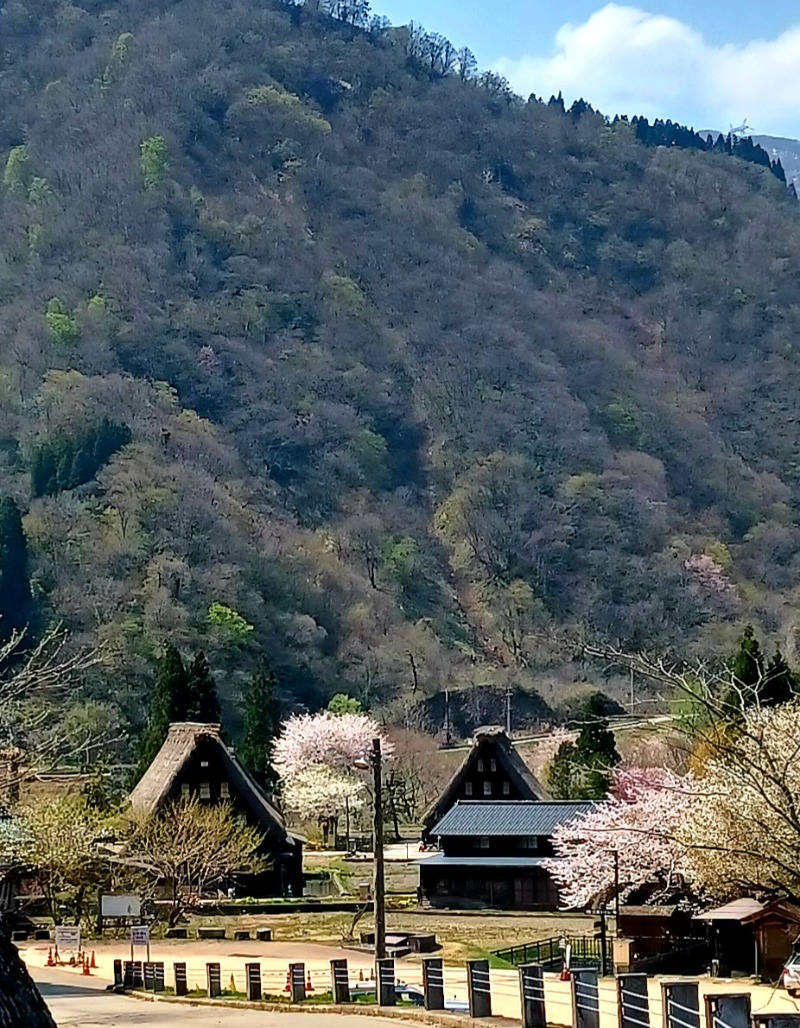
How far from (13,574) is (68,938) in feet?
197

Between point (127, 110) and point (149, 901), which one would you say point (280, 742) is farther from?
point (127, 110)

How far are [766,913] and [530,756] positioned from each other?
50948 mm

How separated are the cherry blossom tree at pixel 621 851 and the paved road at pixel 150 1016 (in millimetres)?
7741

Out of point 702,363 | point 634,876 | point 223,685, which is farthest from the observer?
point 702,363

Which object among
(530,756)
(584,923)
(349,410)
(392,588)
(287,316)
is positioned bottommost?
(584,923)

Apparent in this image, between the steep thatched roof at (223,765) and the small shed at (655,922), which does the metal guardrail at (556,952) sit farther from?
the steep thatched roof at (223,765)

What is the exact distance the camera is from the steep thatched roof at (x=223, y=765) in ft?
178

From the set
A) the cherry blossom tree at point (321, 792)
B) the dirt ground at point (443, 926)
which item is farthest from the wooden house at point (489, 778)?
the cherry blossom tree at point (321, 792)

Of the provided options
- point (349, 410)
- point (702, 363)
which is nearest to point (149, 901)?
point (349, 410)

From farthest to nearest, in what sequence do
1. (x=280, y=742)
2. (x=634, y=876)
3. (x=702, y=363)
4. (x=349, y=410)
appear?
(x=702, y=363) < (x=349, y=410) < (x=280, y=742) < (x=634, y=876)

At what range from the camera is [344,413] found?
148 meters

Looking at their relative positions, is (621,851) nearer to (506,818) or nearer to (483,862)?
(483,862)

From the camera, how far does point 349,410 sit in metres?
150

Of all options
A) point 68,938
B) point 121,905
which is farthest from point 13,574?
point 121,905
